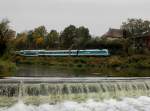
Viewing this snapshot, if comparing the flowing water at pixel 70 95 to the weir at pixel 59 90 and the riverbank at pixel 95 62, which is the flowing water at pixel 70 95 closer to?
the weir at pixel 59 90

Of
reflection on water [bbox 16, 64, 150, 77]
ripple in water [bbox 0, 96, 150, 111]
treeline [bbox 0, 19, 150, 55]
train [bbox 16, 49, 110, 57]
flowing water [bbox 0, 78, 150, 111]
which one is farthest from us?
treeline [bbox 0, 19, 150, 55]

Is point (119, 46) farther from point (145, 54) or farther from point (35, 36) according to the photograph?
point (35, 36)

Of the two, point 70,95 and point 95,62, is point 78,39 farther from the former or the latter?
point 70,95

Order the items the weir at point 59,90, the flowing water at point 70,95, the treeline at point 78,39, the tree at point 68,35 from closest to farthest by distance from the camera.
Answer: the flowing water at point 70,95
the weir at point 59,90
the treeline at point 78,39
the tree at point 68,35

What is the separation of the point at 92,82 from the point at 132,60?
31596mm

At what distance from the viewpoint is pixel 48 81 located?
14.7 meters

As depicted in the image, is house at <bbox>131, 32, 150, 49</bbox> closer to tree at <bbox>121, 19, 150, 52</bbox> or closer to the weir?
tree at <bbox>121, 19, 150, 52</bbox>

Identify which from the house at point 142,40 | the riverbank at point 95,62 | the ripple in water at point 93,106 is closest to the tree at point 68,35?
the riverbank at point 95,62

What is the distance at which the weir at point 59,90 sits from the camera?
14.1 meters

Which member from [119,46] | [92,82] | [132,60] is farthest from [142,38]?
[92,82]

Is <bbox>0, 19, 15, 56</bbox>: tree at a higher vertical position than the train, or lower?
higher

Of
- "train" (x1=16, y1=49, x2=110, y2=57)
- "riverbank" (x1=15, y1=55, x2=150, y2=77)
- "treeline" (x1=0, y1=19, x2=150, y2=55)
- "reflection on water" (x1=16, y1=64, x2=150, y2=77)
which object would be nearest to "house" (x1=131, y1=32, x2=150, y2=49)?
"treeline" (x1=0, y1=19, x2=150, y2=55)

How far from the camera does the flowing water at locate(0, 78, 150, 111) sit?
1327 centimetres

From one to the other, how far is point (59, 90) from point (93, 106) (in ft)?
5.98
